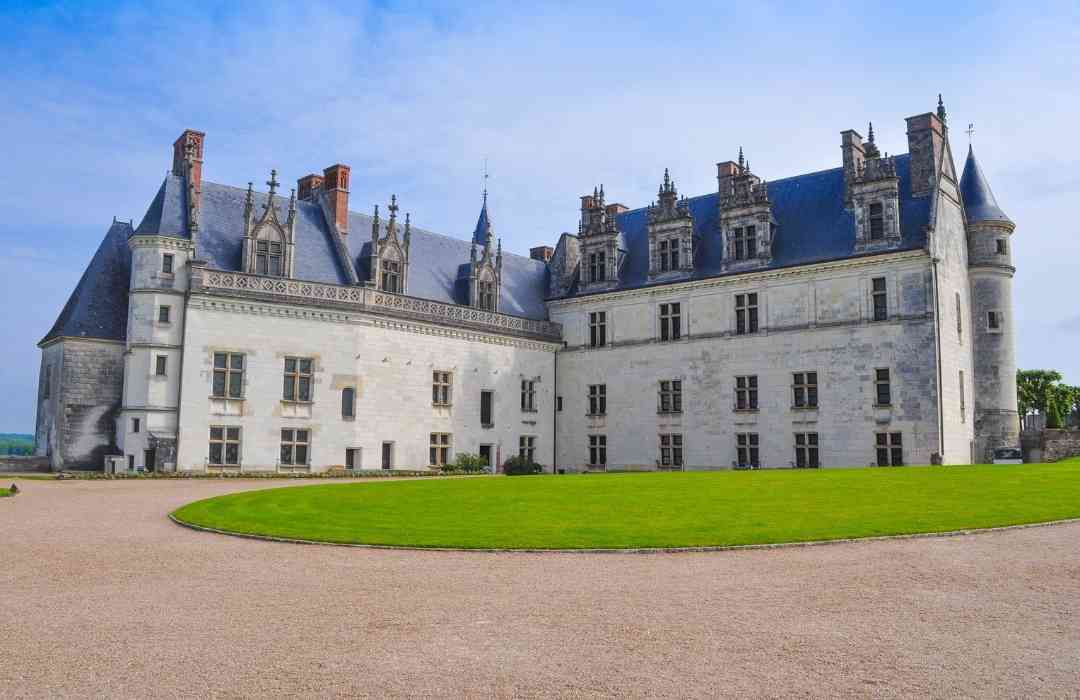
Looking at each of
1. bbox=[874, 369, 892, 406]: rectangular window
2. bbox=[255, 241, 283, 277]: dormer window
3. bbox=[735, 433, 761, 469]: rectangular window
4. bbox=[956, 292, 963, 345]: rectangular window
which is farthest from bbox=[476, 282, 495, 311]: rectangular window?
bbox=[956, 292, 963, 345]: rectangular window

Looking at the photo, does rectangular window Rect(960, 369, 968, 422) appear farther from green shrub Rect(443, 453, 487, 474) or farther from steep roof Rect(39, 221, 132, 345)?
steep roof Rect(39, 221, 132, 345)

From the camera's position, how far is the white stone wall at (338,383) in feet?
105

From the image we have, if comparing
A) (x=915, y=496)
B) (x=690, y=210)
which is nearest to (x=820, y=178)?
(x=690, y=210)

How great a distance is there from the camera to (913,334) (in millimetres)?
33656

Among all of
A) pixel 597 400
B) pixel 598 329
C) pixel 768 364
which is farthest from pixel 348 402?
pixel 768 364

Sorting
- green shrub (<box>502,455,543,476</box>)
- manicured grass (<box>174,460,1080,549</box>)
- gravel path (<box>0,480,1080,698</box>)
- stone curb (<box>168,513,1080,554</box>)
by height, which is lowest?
gravel path (<box>0,480,1080,698</box>)

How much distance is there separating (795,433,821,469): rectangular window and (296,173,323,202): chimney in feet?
79.2

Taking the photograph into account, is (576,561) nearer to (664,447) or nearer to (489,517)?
(489,517)

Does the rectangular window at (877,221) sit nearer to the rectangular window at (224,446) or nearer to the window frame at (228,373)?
the window frame at (228,373)

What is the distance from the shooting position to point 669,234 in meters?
41.7

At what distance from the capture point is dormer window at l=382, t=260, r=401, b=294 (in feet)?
124

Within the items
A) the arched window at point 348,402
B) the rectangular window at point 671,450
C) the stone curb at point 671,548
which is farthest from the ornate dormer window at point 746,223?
the stone curb at point 671,548

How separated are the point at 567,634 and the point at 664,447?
33115 millimetres

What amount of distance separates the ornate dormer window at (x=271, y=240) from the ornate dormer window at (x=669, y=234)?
17.2 meters
